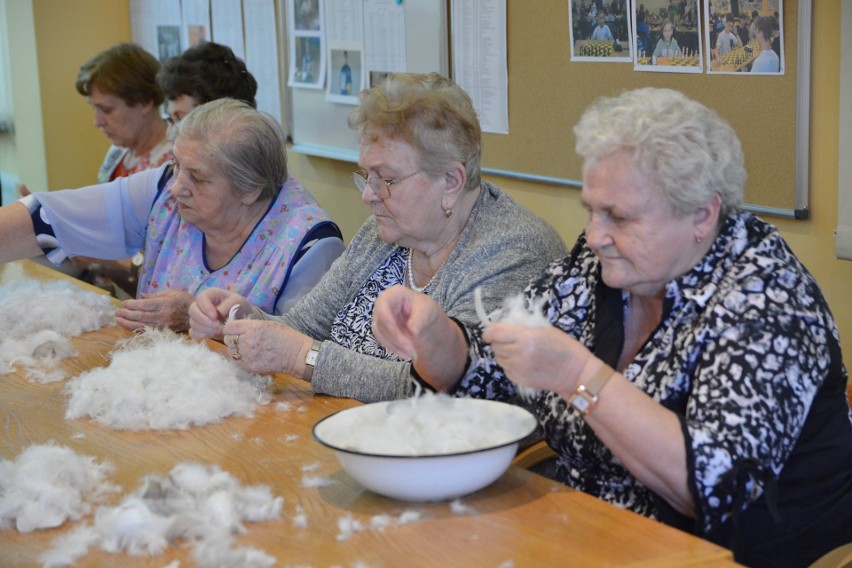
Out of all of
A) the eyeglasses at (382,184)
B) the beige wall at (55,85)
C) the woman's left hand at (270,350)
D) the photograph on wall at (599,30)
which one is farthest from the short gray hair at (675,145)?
the beige wall at (55,85)

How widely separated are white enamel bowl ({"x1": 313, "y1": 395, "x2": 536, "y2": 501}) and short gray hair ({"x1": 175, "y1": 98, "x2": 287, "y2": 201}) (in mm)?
1449

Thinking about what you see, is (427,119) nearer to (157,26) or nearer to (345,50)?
(345,50)

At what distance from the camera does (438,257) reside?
2.64 metres

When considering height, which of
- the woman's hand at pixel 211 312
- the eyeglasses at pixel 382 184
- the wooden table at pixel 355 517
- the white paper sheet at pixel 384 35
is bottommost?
the wooden table at pixel 355 517

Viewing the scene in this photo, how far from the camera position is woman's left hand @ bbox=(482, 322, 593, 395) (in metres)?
1.67

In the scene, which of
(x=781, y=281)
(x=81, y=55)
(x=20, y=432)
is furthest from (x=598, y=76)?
(x=81, y=55)

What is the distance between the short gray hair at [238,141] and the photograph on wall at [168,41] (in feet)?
11.9

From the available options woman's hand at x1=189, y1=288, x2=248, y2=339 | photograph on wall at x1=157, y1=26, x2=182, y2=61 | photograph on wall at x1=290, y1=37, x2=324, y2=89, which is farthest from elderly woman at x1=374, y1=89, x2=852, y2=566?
photograph on wall at x1=157, y1=26, x2=182, y2=61

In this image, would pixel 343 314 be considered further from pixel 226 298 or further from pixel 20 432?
pixel 20 432

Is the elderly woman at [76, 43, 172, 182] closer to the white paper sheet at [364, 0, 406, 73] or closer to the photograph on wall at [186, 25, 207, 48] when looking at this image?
the white paper sheet at [364, 0, 406, 73]

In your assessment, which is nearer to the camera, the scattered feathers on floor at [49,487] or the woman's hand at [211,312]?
the scattered feathers on floor at [49,487]

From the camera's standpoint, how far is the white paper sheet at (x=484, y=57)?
3814 mm

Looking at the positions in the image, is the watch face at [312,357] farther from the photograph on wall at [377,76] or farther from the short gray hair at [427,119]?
the photograph on wall at [377,76]

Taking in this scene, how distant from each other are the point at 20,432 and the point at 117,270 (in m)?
2.33
